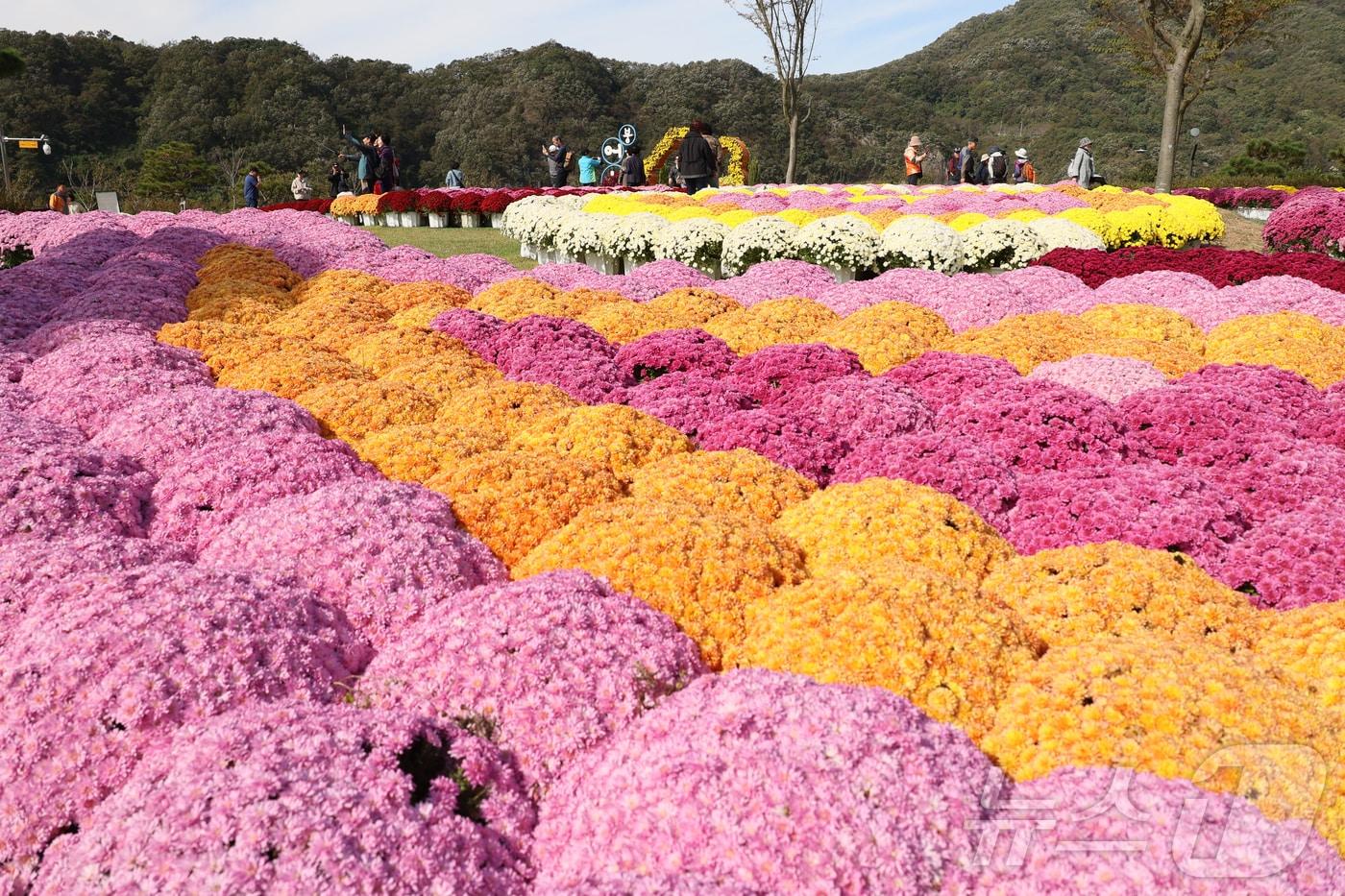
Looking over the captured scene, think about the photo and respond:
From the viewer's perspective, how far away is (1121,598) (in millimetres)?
3588

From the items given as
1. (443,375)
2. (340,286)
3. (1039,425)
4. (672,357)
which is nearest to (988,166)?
(340,286)

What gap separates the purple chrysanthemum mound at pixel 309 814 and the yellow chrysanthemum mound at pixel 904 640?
1241 mm

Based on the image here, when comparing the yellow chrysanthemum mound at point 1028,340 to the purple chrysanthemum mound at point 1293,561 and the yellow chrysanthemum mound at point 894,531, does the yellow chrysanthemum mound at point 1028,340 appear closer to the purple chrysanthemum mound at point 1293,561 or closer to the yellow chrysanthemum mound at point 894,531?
the purple chrysanthemum mound at point 1293,561

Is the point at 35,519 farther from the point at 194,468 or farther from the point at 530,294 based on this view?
the point at 530,294

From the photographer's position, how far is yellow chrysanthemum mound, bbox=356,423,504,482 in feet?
17.0

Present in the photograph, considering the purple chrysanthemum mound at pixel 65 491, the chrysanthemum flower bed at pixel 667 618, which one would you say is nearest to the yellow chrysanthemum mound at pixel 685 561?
the chrysanthemum flower bed at pixel 667 618

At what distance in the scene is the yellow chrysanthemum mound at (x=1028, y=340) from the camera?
7.63 meters

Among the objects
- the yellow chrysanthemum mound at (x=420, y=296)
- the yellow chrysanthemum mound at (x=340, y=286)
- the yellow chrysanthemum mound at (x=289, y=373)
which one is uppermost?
the yellow chrysanthemum mound at (x=340, y=286)

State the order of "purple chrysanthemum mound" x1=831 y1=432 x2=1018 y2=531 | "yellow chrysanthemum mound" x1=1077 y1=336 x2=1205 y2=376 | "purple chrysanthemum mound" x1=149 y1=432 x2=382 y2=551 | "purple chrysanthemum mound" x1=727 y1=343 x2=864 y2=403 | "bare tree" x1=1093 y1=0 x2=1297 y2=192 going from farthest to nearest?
"bare tree" x1=1093 y1=0 x2=1297 y2=192, "yellow chrysanthemum mound" x1=1077 y1=336 x2=1205 y2=376, "purple chrysanthemum mound" x1=727 y1=343 x2=864 y2=403, "purple chrysanthemum mound" x1=831 y1=432 x2=1018 y2=531, "purple chrysanthemum mound" x1=149 y1=432 x2=382 y2=551

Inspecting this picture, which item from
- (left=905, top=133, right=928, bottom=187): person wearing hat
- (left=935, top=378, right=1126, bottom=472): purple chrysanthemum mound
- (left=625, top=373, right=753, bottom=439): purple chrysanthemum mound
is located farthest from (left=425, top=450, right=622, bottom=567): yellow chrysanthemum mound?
(left=905, top=133, right=928, bottom=187): person wearing hat

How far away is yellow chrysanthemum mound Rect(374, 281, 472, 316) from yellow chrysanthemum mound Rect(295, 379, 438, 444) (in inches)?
138

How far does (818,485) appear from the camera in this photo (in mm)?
5590

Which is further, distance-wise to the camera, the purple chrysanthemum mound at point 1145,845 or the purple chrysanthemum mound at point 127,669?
the purple chrysanthemum mound at point 127,669

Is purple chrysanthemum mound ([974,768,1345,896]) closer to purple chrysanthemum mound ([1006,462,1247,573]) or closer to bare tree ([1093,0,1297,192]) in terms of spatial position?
purple chrysanthemum mound ([1006,462,1247,573])
